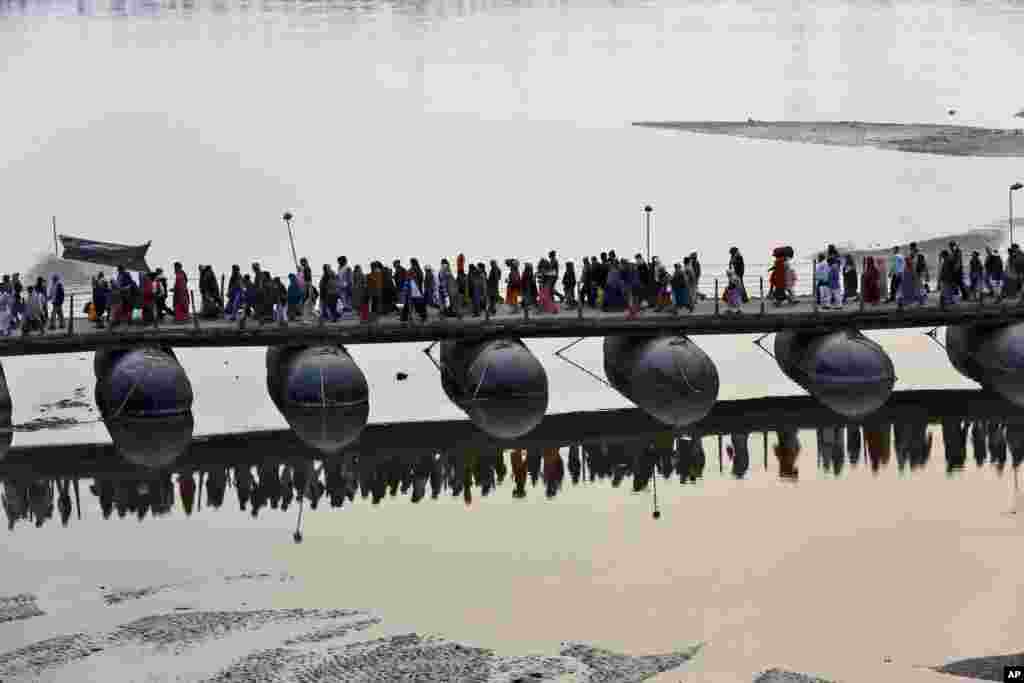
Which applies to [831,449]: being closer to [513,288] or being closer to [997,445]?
[997,445]

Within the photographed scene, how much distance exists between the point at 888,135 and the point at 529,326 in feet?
185

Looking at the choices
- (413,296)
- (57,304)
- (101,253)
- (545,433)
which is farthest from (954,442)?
(101,253)

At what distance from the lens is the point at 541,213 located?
90.1 metres

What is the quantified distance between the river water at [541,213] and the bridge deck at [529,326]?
6.51 feet

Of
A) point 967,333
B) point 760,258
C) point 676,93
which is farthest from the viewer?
point 676,93

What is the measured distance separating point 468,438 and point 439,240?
112ft

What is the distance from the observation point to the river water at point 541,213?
38844 mm

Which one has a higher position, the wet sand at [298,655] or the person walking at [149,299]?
the person walking at [149,299]

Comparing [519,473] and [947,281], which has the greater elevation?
[947,281]

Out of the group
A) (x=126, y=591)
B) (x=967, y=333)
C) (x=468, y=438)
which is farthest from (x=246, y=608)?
(x=967, y=333)

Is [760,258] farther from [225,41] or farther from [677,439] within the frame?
[225,41]

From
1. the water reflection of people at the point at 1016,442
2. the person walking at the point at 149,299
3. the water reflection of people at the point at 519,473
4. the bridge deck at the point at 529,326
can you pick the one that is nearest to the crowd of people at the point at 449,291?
the person walking at the point at 149,299

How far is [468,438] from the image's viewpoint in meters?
49.9

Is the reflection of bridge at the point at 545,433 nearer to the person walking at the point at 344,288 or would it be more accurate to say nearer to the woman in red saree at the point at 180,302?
the woman in red saree at the point at 180,302
